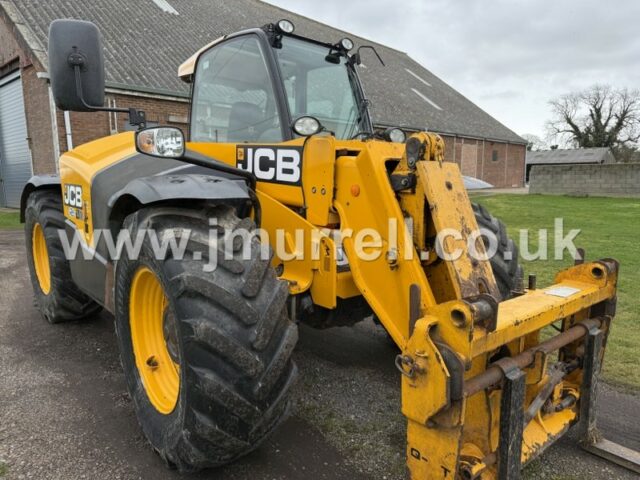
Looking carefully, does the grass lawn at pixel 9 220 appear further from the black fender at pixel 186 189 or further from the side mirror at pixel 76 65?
the black fender at pixel 186 189

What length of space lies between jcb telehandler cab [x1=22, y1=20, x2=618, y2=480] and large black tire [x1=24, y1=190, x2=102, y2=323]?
2.96 feet

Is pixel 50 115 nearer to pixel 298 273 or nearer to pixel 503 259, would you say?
pixel 298 273

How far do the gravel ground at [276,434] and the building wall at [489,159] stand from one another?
22023 mm

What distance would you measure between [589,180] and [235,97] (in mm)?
21192

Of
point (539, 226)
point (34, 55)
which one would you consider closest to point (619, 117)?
point (539, 226)

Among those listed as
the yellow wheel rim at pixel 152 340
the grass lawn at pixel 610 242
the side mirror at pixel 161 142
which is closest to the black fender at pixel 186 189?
the side mirror at pixel 161 142

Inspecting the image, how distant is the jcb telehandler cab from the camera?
205cm

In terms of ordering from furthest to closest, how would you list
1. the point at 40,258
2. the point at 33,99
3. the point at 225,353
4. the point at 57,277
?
the point at 33,99
the point at 40,258
the point at 57,277
the point at 225,353

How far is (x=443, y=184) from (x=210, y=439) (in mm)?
1631

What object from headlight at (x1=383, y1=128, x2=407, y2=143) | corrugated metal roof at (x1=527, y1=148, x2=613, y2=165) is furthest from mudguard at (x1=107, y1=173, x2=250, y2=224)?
corrugated metal roof at (x1=527, y1=148, x2=613, y2=165)

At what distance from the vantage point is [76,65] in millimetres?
2762

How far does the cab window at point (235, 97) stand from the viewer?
3.09 metres

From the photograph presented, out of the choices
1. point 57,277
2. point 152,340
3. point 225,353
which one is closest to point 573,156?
point 57,277

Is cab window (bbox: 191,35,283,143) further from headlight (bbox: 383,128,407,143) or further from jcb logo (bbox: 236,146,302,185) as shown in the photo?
headlight (bbox: 383,128,407,143)
